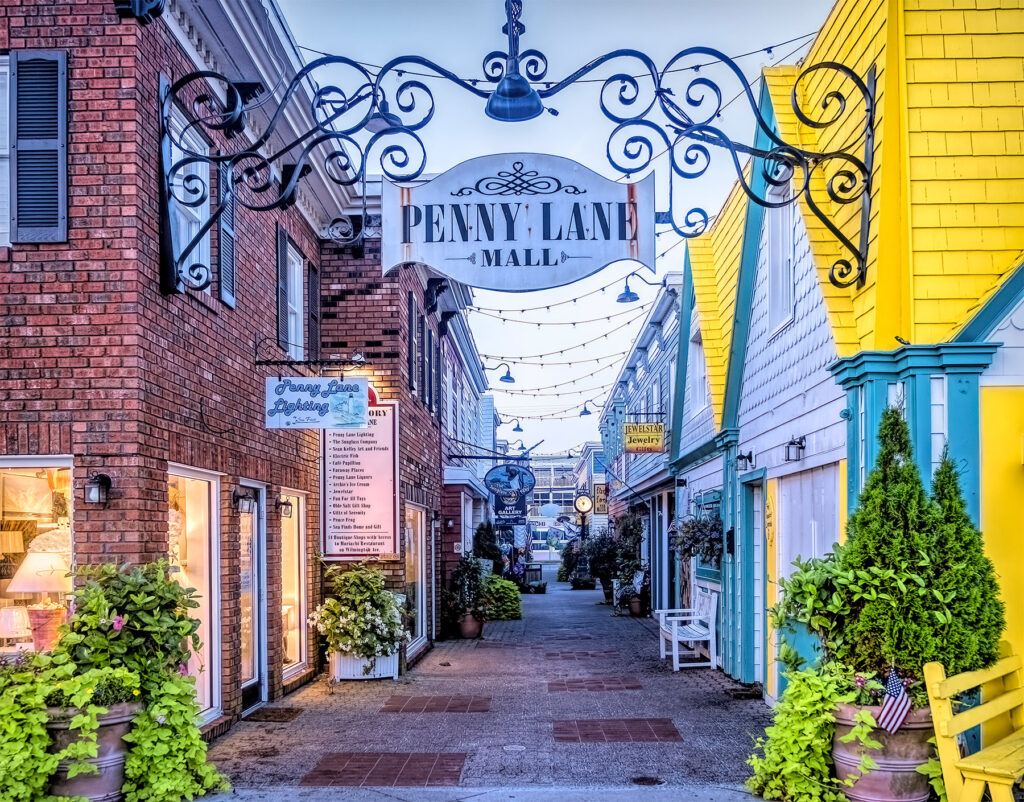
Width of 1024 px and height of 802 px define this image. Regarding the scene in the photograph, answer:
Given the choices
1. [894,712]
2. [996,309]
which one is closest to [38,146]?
[996,309]

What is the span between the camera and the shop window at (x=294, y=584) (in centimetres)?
1146

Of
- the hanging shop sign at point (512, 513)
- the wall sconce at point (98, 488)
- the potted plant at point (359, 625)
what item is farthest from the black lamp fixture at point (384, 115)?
the hanging shop sign at point (512, 513)

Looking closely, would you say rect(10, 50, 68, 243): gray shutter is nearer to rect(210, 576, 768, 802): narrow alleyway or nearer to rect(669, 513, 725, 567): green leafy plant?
rect(210, 576, 768, 802): narrow alleyway

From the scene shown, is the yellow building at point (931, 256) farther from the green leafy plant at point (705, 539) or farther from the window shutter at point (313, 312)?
the window shutter at point (313, 312)

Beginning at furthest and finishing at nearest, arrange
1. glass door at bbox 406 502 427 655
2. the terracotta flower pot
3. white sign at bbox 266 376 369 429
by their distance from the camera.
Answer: the terracotta flower pot < glass door at bbox 406 502 427 655 < white sign at bbox 266 376 369 429

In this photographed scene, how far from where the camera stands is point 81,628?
6211 mm

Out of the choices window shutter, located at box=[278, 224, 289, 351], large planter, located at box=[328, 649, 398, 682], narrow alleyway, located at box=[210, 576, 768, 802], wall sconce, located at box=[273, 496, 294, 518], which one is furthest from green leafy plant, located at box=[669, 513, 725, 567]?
window shutter, located at box=[278, 224, 289, 351]

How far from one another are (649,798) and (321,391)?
174 inches

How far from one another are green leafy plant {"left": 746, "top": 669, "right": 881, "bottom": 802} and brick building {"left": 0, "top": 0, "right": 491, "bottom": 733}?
14.1 feet

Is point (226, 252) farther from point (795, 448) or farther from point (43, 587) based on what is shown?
point (795, 448)

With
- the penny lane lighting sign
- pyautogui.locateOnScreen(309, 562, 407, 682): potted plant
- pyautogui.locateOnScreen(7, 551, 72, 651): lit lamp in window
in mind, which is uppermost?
the penny lane lighting sign

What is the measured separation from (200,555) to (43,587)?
5.86ft

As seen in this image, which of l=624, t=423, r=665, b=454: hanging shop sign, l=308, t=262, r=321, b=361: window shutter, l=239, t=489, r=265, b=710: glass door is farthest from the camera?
l=624, t=423, r=665, b=454: hanging shop sign

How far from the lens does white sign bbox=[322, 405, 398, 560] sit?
39.9 feet
